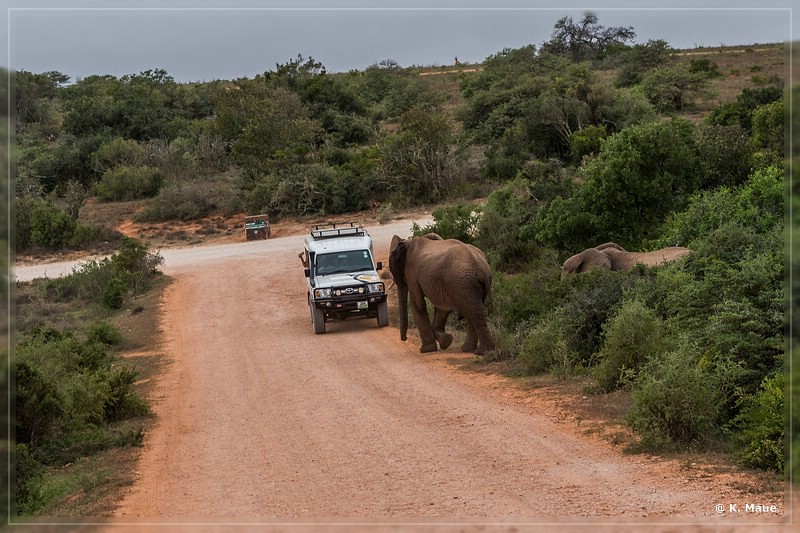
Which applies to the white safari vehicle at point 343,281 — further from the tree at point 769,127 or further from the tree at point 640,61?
the tree at point 640,61

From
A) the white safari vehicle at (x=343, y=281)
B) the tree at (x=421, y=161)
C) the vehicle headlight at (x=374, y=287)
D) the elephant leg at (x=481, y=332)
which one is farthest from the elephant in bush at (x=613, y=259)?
the tree at (x=421, y=161)

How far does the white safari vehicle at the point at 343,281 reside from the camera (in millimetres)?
19750

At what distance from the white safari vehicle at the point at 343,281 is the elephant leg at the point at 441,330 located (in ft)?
9.76

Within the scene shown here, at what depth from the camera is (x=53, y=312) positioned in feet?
86.9

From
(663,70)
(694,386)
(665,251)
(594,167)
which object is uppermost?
(663,70)

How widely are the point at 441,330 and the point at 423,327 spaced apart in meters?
0.38

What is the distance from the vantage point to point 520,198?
82.6 ft

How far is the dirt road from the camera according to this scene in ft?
26.1

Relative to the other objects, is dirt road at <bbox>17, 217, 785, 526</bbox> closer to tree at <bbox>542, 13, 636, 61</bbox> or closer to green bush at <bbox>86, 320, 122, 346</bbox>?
green bush at <bbox>86, 320, 122, 346</bbox>

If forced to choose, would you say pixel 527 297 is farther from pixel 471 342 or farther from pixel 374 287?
pixel 374 287

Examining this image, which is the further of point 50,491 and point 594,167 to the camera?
point 594,167

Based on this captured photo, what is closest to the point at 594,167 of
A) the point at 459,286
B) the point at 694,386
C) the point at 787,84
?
the point at 459,286

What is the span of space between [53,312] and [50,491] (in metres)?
17.6

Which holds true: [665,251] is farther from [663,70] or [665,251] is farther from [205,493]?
[663,70]
